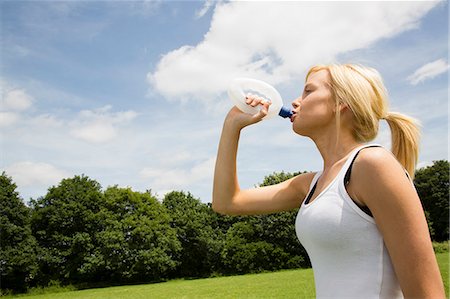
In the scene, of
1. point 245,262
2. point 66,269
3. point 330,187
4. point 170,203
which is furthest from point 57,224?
point 330,187

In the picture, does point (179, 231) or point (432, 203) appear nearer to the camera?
point (179, 231)

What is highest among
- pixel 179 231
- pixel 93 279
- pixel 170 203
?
pixel 170 203

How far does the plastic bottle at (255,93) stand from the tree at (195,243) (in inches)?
2009

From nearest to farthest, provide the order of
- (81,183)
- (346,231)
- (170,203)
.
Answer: (346,231) → (81,183) → (170,203)

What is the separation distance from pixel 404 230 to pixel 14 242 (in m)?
49.2

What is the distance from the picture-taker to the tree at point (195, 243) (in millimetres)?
53575

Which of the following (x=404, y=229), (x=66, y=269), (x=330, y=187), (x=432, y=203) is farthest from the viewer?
(x=432, y=203)

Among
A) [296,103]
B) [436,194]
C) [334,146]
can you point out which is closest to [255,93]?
[296,103]

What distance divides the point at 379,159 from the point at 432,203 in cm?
6862

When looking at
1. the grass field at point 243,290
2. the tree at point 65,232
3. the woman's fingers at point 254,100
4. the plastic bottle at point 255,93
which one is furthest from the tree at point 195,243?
the woman's fingers at point 254,100

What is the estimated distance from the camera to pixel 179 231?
54.2 meters

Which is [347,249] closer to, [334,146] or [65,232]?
[334,146]

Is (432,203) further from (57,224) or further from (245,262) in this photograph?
(57,224)

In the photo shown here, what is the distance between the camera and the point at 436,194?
203ft
